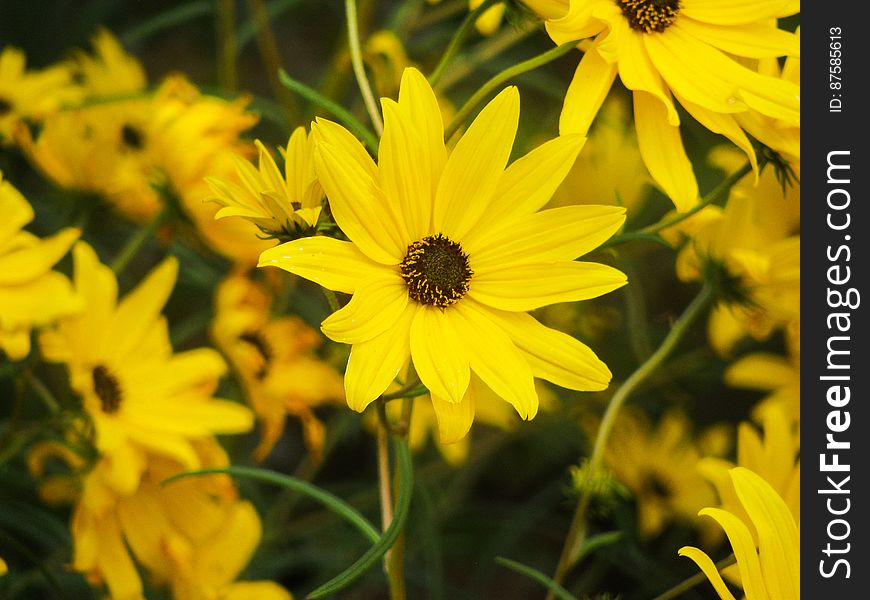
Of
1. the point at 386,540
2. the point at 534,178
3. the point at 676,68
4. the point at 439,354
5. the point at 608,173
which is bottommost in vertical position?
the point at 386,540

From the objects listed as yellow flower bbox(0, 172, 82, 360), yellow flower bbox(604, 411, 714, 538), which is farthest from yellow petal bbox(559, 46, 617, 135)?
yellow flower bbox(604, 411, 714, 538)

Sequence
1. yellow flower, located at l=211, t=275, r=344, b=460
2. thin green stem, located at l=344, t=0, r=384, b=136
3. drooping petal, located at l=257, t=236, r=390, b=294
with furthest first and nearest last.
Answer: yellow flower, located at l=211, t=275, r=344, b=460, thin green stem, located at l=344, t=0, r=384, b=136, drooping petal, located at l=257, t=236, r=390, b=294

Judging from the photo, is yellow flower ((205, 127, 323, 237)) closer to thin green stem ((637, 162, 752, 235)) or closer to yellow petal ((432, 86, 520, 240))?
yellow petal ((432, 86, 520, 240))

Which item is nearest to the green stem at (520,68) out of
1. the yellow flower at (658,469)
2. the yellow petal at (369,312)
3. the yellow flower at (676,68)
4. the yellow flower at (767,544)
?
the yellow flower at (676,68)
